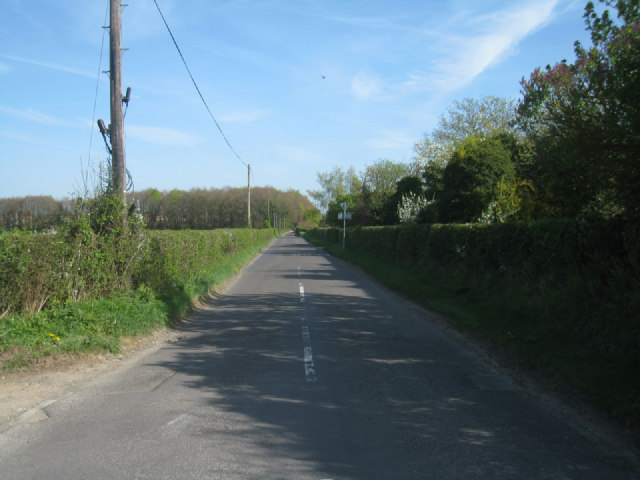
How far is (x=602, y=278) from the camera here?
7.61 metres

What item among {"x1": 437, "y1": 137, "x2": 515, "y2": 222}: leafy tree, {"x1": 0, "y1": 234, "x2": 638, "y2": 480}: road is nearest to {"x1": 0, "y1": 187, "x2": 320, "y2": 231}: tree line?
{"x1": 0, "y1": 234, "x2": 638, "y2": 480}: road

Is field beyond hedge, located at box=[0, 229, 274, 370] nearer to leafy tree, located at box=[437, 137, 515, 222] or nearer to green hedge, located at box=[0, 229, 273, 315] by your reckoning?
green hedge, located at box=[0, 229, 273, 315]

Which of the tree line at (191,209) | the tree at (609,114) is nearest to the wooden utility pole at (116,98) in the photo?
the tree line at (191,209)

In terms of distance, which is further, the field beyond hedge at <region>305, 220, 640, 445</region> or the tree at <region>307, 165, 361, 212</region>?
the tree at <region>307, 165, 361, 212</region>

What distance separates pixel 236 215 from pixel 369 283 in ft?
215

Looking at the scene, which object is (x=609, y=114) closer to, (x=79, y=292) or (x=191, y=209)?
(x=79, y=292)

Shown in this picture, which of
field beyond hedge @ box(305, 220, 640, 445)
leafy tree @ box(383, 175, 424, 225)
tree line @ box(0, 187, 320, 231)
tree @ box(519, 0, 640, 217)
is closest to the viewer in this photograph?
field beyond hedge @ box(305, 220, 640, 445)

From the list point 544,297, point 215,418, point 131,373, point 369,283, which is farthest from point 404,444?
point 369,283

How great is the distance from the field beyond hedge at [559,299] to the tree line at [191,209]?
8032 mm

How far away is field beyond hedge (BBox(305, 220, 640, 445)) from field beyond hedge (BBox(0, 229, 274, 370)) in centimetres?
646

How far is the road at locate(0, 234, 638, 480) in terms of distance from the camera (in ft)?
12.4

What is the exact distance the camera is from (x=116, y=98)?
9992 millimetres

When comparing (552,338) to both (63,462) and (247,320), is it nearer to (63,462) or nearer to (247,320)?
(247,320)

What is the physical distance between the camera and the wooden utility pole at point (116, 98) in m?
9.95
